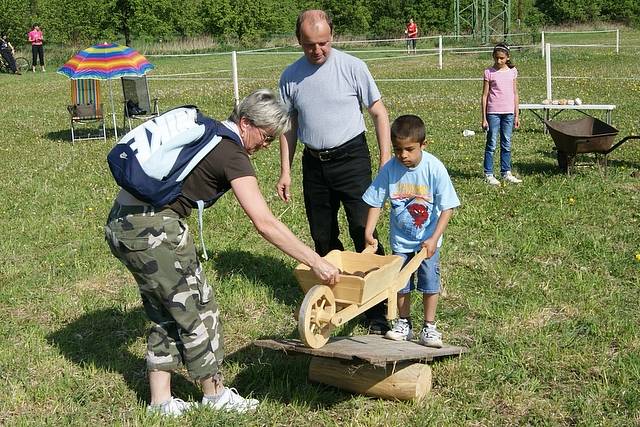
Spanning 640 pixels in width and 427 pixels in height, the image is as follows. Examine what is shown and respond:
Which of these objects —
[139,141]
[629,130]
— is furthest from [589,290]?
[629,130]

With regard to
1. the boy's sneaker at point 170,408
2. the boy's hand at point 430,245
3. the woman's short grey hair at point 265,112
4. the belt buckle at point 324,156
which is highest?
the woman's short grey hair at point 265,112

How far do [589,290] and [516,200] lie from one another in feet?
8.67

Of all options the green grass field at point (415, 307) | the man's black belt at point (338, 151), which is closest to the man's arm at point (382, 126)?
the man's black belt at point (338, 151)

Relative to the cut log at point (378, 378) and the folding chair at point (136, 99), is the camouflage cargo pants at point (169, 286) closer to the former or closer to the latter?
the cut log at point (378, 378)

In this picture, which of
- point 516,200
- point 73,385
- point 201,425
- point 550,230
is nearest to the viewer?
point 201,425

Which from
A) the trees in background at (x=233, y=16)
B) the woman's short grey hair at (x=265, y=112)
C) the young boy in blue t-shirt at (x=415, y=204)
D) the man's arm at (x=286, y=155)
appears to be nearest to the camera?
the woman's short grey hair at (x=265, y=112)

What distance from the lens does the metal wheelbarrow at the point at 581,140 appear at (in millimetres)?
8789

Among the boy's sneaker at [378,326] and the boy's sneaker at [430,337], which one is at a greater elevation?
the boy's sneaker at [430,337]

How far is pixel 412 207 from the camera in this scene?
4.60m

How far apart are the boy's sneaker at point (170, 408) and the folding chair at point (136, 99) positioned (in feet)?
36.8

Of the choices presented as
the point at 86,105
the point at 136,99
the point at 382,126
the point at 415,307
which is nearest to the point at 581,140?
the point at 415,307

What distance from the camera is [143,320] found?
5.60 metres

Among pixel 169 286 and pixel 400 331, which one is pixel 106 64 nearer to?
pixel 400 331

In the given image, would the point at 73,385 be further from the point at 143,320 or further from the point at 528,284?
the point at 528,284
